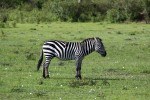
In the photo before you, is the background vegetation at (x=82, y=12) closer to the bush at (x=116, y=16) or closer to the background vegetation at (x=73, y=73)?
the bush at (x=116, y=16)

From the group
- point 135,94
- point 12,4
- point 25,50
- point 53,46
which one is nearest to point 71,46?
point 53,46

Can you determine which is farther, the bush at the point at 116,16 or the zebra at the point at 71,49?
the bush at the point at 116,16

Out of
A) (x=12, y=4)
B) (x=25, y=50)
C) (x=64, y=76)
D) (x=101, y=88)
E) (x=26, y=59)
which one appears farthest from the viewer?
(x=12, y=4)

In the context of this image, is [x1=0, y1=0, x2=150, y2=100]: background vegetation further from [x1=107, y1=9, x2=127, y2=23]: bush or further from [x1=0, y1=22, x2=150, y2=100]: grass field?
[x1=107, y1=9, x2=127, y2=23]: bush

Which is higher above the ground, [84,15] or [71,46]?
[71,46]

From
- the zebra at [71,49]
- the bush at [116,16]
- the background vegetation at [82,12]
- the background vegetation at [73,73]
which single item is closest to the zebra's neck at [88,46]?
the zebra at [71,49]

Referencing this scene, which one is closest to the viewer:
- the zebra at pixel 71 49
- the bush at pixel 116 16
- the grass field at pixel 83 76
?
the grass field at pixel 83 76

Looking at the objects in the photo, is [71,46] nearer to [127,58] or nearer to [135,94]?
[135,94]

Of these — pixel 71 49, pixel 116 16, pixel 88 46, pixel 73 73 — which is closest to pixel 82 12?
pixel 116 16

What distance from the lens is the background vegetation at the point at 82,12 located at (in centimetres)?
5553

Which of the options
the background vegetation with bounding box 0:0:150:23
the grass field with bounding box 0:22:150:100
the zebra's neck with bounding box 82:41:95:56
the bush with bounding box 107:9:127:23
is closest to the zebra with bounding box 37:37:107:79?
the zebra's neck with bounding box 82:41:95:56

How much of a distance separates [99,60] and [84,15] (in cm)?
3595

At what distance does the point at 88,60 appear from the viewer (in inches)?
862

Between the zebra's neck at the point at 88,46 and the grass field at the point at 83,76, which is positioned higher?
the zebra's neck at the point at 88,46
